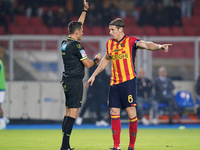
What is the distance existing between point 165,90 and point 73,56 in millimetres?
6839

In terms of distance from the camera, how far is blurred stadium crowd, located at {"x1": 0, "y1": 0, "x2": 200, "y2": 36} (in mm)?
17453

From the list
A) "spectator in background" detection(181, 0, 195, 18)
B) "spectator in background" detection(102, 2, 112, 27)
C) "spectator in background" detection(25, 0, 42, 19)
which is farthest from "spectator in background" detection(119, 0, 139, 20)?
"spectator in background" detection(25, 0, 42, 19)

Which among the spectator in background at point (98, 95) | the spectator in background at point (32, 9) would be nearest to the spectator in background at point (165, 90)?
the spectator in background at point (98, 95)

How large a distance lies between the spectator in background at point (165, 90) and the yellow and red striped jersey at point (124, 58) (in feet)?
21.1

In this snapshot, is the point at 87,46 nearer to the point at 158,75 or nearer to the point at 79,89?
the point at 158,75

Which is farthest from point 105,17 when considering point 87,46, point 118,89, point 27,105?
point 118,89

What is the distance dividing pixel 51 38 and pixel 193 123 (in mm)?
5252

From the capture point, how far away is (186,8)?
20.5 metres

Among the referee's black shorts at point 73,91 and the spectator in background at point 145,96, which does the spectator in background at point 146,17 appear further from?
the referee's black shorts at point 73,91

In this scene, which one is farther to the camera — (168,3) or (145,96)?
(168,3)

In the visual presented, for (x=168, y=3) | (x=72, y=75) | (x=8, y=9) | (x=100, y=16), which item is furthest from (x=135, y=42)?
(x=168, y=3)

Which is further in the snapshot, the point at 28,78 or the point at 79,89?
the point at 28,78

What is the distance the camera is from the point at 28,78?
502 inches

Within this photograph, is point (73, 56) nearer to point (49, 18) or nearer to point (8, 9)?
point (49, 18)
